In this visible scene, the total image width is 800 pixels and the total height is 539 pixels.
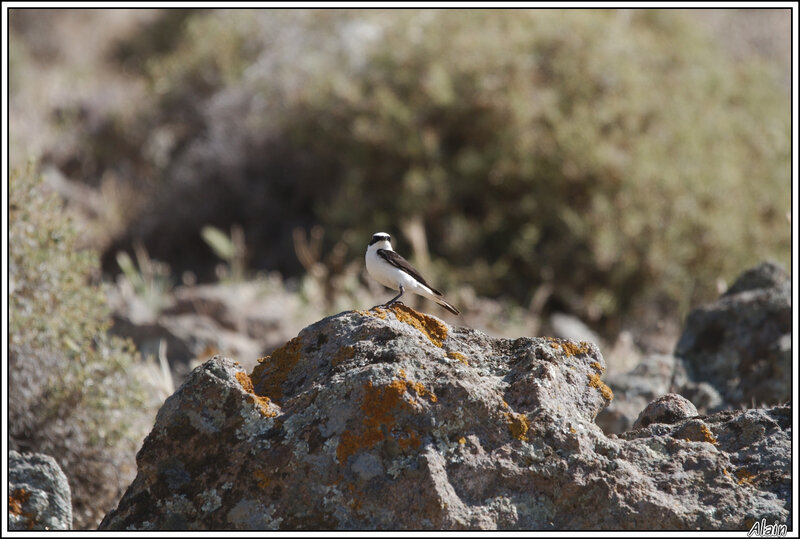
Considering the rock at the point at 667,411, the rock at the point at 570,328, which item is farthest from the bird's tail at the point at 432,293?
the rock at the point at 570,328

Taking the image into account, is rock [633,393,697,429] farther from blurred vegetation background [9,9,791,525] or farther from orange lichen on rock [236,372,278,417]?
blurred vegetation background [9,9,791,525]

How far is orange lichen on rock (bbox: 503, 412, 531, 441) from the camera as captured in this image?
12.2 ft

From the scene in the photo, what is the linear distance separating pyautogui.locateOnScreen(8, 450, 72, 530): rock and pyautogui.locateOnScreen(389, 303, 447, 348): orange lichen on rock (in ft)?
6.02

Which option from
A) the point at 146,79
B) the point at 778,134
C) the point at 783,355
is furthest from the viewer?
the point at 146,79

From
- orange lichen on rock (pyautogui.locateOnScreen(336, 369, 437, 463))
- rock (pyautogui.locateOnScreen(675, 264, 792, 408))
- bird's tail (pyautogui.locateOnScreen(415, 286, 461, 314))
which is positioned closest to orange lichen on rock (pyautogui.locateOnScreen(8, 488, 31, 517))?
orange lichen on rock (pyautogui.locateOnScreen(336, 369, 437, 463))

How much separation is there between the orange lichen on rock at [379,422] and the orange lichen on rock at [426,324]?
57cm

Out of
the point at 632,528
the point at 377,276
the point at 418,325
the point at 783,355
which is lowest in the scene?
the point at 632,528

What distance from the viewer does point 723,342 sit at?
22.0 ft

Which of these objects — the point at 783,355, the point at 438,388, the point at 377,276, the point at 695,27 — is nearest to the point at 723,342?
the point at 783,355

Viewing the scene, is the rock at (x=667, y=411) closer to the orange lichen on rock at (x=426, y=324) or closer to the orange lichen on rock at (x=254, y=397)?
the orange lichen on rock at (x=426, y=324)

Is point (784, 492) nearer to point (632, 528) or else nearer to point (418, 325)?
point (632, 528)

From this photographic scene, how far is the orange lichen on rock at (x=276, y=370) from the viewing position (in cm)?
408

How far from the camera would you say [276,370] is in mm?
4164

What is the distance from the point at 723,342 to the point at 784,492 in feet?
10.3
